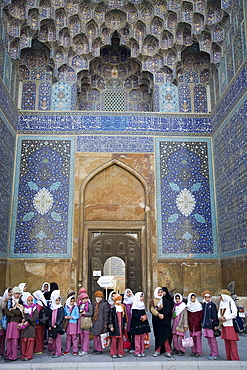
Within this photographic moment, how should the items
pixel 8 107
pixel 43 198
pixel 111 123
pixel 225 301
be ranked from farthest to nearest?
1. pixel 111 123
2. pixel 43 198
3. pixel 8 107
4. pixel 225 301

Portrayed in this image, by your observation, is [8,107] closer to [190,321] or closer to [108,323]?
[108,323]

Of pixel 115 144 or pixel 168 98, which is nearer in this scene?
pixel 115 144

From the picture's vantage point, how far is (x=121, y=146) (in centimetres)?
887

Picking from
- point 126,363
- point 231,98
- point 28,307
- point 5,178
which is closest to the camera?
point 126,363

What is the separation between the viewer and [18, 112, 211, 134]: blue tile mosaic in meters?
8.89

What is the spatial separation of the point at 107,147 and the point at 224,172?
2.69 metres

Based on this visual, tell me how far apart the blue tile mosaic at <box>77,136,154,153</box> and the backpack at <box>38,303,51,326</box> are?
15.8 ft

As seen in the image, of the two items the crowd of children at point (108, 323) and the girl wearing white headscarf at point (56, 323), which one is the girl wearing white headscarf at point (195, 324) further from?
the girl wearing white headscarf at point (56, 323)

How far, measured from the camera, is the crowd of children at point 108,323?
14.1 ft

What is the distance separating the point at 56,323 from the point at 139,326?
975 millimetres

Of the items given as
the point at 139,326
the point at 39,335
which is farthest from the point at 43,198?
the point at 139,326

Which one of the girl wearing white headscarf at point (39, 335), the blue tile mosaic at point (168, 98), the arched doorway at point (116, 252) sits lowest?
the girl wearing white headscarf at point (39, 335)

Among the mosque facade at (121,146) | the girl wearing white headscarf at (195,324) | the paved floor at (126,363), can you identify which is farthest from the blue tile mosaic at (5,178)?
the girl wearing white headscarf at (195,324)

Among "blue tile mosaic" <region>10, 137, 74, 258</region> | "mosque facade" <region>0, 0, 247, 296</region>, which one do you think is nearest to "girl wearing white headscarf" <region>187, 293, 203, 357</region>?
"mosque facade" <region>0, 0, 247, 296</region>
